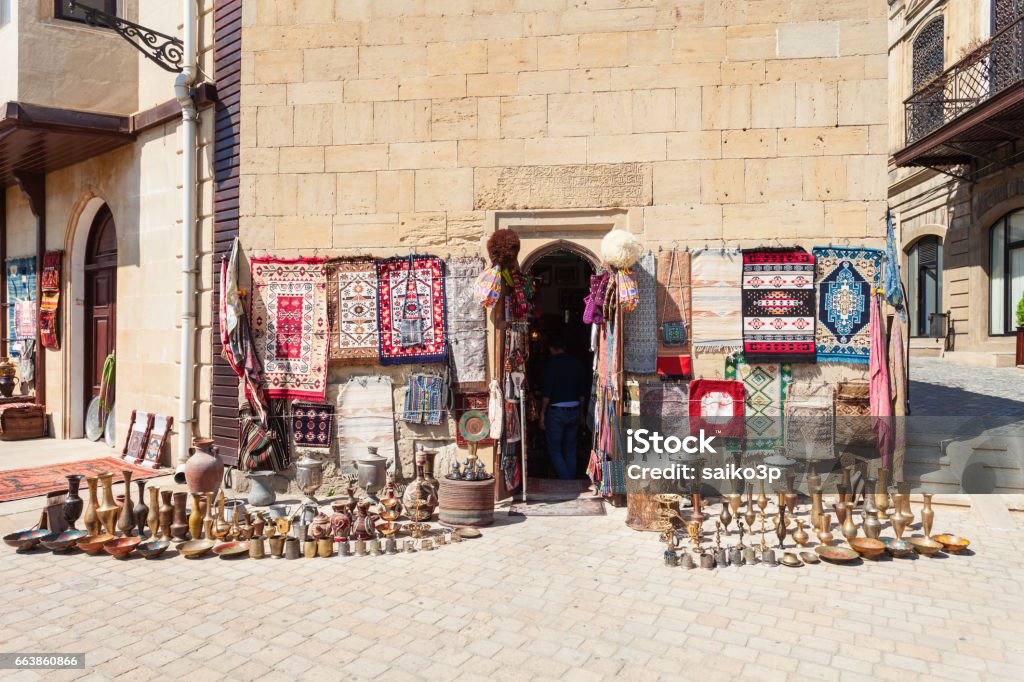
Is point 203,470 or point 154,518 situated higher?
point 203,470

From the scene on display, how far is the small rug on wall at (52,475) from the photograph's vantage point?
22.2 feet

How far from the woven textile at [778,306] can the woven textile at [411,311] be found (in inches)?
122

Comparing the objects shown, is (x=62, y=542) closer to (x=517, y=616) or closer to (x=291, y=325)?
(x=291, y=325)

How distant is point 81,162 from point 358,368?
6.21m

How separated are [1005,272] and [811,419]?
468 inches

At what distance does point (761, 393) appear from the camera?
6453 millimetres

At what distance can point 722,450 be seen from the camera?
6504 mm

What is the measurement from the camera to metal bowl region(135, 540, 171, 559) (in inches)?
194


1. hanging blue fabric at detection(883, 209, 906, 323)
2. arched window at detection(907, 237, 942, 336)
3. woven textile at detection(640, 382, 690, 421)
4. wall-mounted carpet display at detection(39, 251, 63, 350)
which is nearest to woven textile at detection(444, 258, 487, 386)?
woven textile at detection(640, 382, 690, 421)

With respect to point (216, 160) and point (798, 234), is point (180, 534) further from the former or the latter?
point (798, 234)

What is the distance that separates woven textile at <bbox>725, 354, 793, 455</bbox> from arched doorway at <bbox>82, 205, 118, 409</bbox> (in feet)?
28.5

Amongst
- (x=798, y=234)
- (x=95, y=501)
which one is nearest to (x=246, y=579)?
(x=95, y=501)

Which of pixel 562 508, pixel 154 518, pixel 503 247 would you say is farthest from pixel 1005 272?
pixel 154 518

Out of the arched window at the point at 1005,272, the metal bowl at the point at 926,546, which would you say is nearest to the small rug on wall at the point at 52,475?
the metal bowl at the point at 926,546
